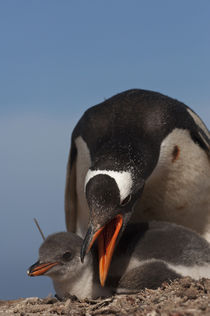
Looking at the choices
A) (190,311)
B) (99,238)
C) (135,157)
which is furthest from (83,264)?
(190,311)

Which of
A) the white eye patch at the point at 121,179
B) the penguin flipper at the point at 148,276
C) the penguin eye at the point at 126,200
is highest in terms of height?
the white eye patch at the point at 121,179

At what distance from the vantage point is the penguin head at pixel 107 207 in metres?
4.54

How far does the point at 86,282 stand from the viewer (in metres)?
5.05

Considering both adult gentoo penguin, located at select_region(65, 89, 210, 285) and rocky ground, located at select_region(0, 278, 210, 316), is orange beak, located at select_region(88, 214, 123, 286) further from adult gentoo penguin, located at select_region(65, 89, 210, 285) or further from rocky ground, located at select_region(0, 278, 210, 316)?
rocky ground, located at select_region(0, 278, 210, 316)

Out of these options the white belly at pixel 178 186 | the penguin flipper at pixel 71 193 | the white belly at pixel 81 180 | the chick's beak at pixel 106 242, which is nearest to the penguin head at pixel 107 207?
the chick's beak at pixel 106 242

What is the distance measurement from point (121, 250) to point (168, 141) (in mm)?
1378

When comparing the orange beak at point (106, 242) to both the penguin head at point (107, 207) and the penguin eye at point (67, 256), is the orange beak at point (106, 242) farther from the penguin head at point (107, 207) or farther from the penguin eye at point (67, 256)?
the penguin eye at point (67, 256)

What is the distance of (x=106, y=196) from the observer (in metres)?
4.55

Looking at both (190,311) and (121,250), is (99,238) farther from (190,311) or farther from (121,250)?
(190,311)

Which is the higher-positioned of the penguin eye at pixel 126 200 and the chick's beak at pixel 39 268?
the penguin eye at pixel 126 200

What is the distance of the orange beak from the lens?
4.75m

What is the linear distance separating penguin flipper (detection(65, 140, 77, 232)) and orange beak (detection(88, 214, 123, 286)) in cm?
164

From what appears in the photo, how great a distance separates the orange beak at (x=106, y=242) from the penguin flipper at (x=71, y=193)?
5.39 feet

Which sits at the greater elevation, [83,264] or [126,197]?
[126,197]
